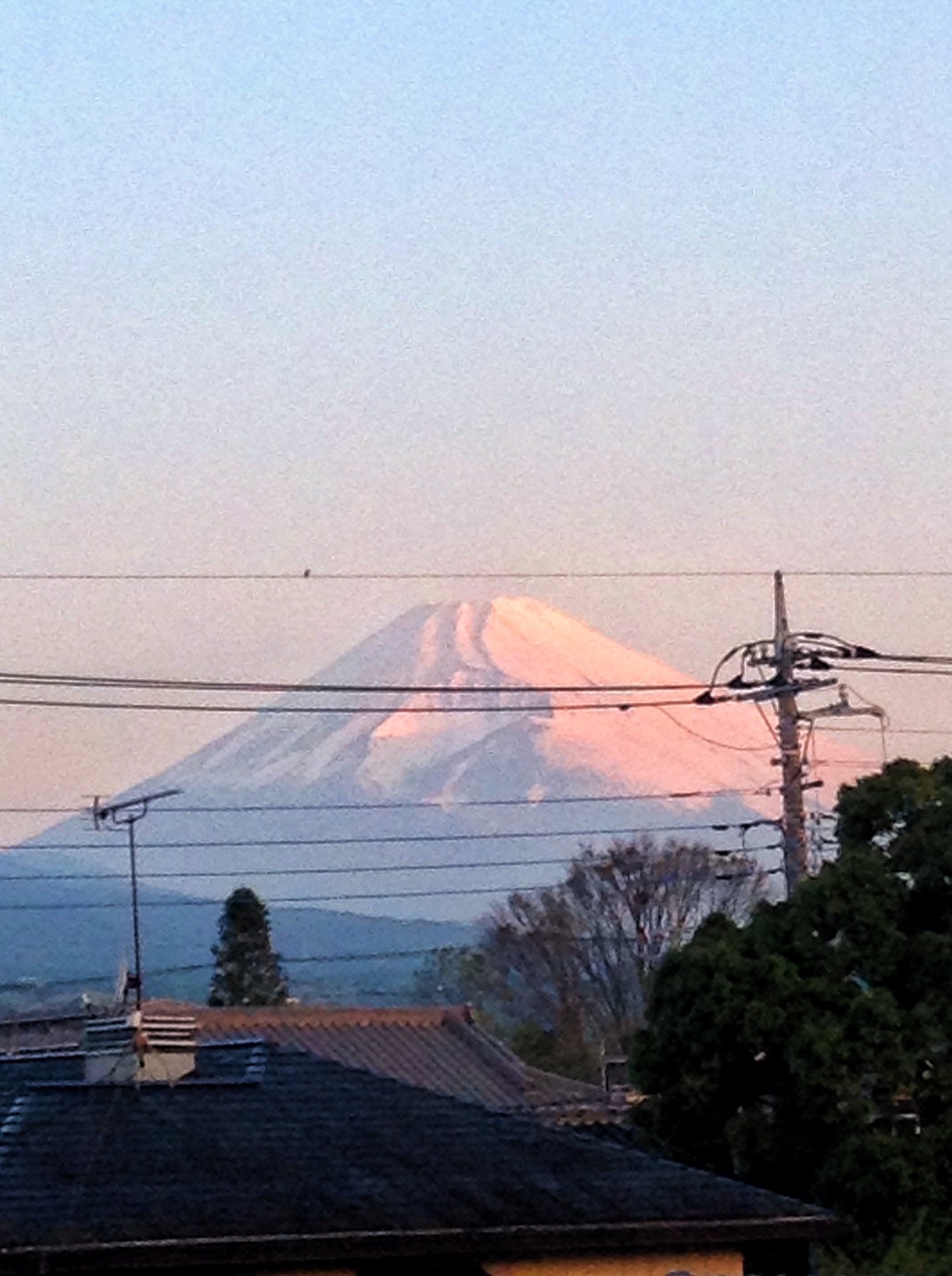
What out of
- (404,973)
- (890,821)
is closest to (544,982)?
(890,821)

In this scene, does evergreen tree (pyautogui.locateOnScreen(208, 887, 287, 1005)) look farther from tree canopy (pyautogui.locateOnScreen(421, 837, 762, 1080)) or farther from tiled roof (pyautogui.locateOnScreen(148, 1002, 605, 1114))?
tiled roof (pyautogui.locateOnScreen(148, 1002, 605, 1114))

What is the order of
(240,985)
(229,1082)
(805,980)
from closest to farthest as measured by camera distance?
1. (229,1082)
2. (805,980)
3. (240,985)

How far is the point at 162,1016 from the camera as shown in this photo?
23141 mm

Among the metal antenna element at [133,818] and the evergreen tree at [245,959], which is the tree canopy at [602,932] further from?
the metal antenna element at [133,818]

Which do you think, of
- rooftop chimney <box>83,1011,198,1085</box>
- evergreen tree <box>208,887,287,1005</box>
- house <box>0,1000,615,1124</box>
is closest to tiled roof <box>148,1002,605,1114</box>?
house <box>0,1000,615,1124</box>

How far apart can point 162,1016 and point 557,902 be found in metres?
47.8

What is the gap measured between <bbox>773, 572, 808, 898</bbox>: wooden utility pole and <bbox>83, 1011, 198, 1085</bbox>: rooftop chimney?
511 inches

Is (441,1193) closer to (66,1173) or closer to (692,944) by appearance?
(66,1173)

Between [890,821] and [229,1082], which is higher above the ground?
[890,821]

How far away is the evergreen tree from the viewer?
83.6 meters

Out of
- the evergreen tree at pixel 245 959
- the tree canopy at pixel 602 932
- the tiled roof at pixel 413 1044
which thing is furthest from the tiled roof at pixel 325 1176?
the evergreen tree at pixel 245 959

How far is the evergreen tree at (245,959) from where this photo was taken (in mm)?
83562

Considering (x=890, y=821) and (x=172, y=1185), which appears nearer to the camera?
(x=172, y=1185)

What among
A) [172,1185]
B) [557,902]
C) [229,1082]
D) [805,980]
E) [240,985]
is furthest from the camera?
[240,985]
